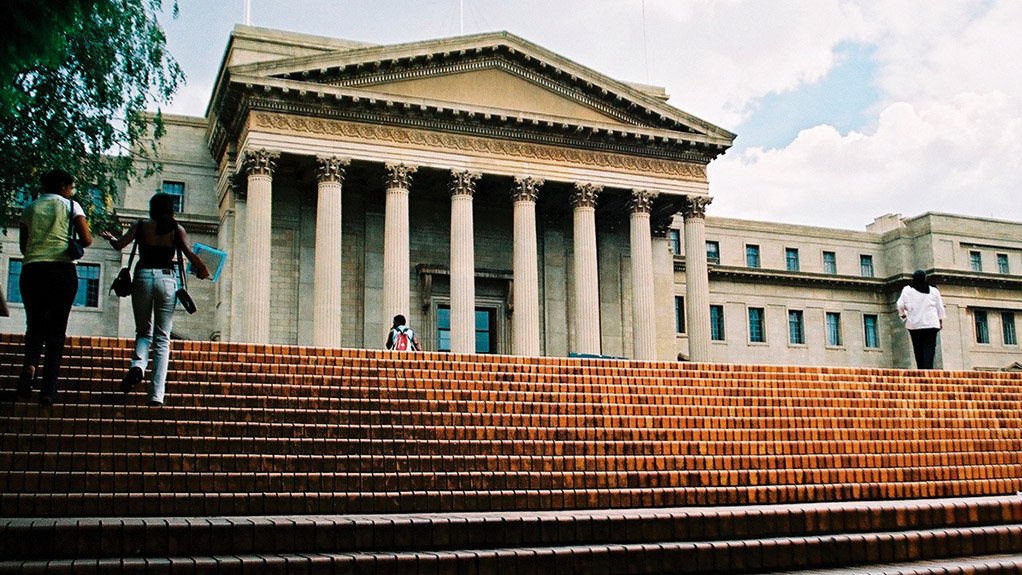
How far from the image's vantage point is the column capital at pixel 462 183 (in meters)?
35.9

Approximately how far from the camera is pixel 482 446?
1295 centimetres

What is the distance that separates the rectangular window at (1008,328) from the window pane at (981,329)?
1295mm

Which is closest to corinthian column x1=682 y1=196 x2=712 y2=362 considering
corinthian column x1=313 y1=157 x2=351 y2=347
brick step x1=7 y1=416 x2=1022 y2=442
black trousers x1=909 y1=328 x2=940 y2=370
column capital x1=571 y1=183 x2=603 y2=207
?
column capital x1=571 y1=183 x2=603 y2=207

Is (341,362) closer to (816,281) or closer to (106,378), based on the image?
(106,378)

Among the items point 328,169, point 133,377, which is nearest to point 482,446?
point 133,377

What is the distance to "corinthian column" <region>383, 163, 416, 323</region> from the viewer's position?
111 feet

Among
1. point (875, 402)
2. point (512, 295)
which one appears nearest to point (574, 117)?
point (512, 295)

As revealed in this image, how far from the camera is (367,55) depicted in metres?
34.4

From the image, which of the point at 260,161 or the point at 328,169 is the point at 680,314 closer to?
the point at 328,169

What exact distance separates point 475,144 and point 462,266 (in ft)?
15.8

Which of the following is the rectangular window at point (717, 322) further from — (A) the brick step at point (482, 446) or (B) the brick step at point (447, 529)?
(B) the brick step at point (447, 529)

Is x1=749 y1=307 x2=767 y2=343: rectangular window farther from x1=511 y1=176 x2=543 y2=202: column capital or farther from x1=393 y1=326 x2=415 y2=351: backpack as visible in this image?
x1=393 y1=326 x2=415 y2=351: backpack

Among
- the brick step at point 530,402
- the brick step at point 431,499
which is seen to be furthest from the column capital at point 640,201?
the brick step at point 431,499

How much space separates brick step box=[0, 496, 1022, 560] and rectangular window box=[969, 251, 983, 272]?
55.3 metres
